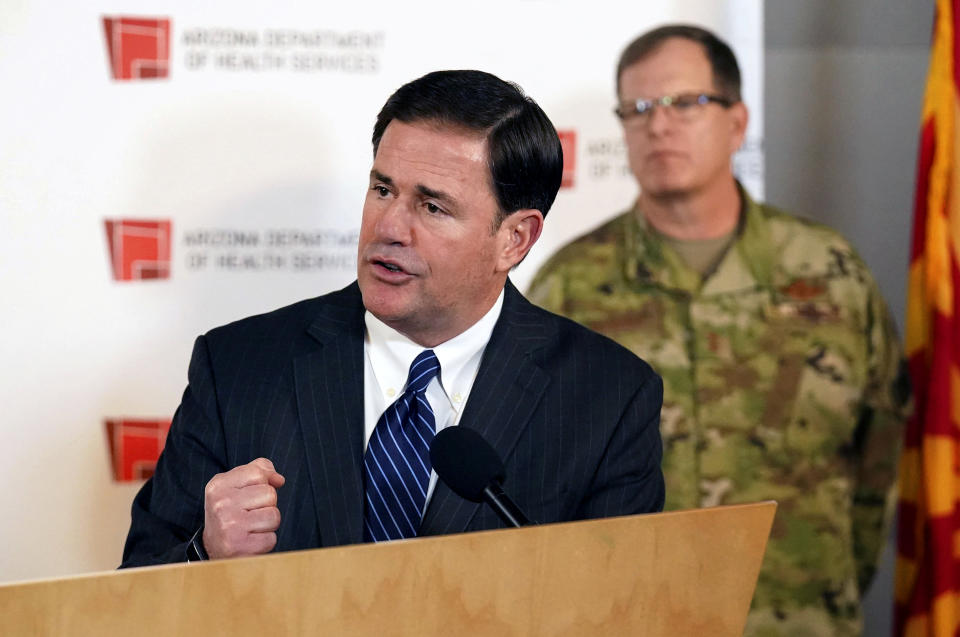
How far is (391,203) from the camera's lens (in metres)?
1.92

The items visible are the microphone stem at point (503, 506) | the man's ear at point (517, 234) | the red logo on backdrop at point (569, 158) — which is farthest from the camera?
the red logo on backdrop at point (569, 158)

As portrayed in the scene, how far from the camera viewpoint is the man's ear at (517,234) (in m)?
2.07

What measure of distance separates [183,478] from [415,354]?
46cm

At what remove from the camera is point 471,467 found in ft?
4.78

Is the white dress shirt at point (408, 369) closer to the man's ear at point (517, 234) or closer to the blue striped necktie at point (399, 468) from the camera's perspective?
the blue striped necktie at point (399, 468)

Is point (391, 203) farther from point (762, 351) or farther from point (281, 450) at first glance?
point (762, 351)

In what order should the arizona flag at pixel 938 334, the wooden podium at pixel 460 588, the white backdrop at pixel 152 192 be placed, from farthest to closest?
the arizona flag at pixel 938 334
the white backdrop at pixel 152 192
the wooden podium at pixel 460 588

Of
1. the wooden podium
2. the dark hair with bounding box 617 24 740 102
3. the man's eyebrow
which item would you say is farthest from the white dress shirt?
the dark hair with bounding box 617 24 740 102

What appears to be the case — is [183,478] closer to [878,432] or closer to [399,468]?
[399,468]

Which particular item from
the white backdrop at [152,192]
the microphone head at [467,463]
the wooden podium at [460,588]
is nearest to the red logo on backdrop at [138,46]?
the white backdrop at [152,192]

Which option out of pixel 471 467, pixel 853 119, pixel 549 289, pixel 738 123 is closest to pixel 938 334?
pixel 738 123

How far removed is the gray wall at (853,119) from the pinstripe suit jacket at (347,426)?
2.28 meters

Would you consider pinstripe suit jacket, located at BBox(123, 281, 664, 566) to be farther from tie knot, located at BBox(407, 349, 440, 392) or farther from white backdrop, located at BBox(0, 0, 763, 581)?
white backdrop, located at BBox(0, 0, 763, 581)

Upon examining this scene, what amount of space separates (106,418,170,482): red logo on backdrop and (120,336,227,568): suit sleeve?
1.03 m
